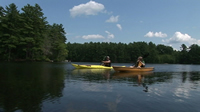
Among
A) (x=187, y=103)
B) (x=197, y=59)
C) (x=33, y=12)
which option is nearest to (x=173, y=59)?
(x=197, y=59)

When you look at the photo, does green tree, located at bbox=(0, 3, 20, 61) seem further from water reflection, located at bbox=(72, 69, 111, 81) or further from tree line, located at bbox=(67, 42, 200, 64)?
tree line, located at bbox=(67, 42, 200, 64)

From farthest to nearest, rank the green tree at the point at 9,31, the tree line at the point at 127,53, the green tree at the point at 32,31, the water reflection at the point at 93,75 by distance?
the tree line at the point at 127,53
the green tree at the point at 32,31
the green tree at the point at 9,31
the water reflection at the point at 93,75

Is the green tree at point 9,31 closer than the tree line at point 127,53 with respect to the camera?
Yes

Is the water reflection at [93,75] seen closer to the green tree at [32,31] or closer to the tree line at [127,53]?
the green tree at [32,31]

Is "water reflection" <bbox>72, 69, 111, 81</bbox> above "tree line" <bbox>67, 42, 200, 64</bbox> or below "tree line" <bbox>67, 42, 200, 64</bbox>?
below

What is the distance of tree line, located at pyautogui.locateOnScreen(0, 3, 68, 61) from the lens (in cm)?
5172

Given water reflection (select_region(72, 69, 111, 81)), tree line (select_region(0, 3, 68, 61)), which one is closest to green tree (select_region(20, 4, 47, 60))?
tree line (select_region(0, 3, 68, 61))

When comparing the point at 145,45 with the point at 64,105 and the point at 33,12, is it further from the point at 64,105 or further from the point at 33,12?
the point at 64,105

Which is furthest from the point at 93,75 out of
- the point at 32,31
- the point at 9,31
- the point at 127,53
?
the point at 127,53

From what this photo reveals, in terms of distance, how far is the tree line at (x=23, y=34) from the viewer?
51719 mm

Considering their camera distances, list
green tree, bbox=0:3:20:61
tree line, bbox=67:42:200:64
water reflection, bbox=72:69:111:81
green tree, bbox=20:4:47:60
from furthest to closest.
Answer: tree line, bbox=67:42:200:64 → green tree, bbox=20:4:47:60 → green tree, bbox=0:3:20:61 → water reflection, bbox=72:69:111:81

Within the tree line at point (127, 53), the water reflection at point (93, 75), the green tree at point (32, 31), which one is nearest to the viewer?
the water reflection at point (93, 75)

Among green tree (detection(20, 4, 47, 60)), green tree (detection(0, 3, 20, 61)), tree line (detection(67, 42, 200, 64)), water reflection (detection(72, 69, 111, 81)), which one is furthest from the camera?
tree line (detection(67, 42, 200, 64))

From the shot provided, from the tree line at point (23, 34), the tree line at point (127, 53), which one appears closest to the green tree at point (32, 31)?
the tree line at point (23, 34)
